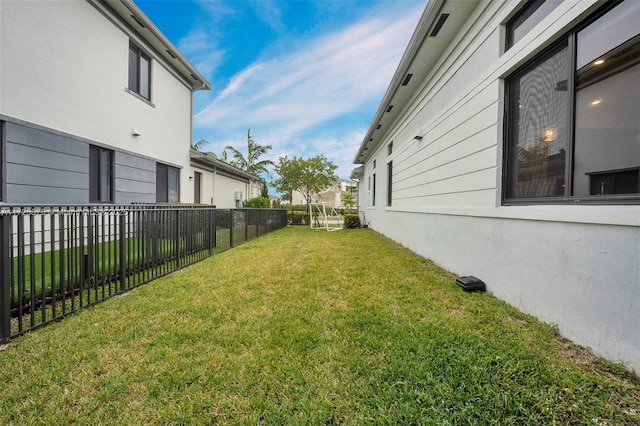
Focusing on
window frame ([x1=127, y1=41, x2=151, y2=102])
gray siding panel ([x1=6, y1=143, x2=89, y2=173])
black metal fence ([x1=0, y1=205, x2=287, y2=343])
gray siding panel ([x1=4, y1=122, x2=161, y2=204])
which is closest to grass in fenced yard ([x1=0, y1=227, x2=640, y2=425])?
black metal fence ([x1=0, y1=205, x2=287, y2=343])

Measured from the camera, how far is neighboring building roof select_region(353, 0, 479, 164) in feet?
11.4

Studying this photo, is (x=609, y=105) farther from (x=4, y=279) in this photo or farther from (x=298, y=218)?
(x=298, y=218)

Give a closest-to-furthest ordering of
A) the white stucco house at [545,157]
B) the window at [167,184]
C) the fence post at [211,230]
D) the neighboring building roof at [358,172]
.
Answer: the white stucco house at [545,157] → the fence post at [211,230] → the window at [167,184] → the neighboring building roof at [358,172]

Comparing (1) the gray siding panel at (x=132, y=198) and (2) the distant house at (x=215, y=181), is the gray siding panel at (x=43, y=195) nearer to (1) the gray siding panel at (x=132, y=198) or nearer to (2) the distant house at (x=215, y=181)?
(1) the gray siding panel at (x=132, y=198)

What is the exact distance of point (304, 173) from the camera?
77.8ft

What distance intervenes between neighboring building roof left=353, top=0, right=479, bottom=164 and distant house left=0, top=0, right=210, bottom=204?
21.0 ft

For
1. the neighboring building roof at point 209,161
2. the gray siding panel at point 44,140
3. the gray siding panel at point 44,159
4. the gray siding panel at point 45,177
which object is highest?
the neighboring building roof at point 209,161

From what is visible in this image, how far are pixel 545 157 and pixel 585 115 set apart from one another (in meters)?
0.45

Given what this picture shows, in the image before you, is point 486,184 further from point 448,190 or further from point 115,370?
point 115,370

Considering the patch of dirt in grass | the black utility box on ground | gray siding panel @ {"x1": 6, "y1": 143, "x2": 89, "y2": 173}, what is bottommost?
the patch of dirt in grass

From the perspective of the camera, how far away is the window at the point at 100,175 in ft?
19.1

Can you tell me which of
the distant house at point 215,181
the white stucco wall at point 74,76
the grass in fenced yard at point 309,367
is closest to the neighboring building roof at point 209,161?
the distant house at point 215,181

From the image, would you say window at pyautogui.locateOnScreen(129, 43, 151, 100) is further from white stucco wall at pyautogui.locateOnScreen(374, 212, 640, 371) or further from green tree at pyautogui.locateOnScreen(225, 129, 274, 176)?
green tree at pyautogui.locateOnScreen(225, 129, 274, 176)

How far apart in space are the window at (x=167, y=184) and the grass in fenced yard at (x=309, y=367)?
628 cm
